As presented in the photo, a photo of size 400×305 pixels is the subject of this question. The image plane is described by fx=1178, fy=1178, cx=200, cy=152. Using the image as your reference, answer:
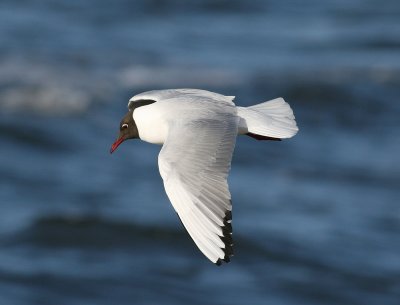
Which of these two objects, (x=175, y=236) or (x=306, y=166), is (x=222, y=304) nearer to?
(x=175, y=236)

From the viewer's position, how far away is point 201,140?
575cm

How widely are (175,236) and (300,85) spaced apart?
16.0 ft

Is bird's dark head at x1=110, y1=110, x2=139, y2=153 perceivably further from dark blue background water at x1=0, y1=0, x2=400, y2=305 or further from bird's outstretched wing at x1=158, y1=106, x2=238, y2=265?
dark blue background water at x1=0, y1=0, x2=400, y2=305

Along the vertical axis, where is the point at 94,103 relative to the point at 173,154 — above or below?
below

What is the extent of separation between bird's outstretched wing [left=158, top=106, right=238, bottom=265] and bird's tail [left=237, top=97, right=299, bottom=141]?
10.1 inches

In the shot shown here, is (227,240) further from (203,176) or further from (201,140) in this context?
(201,140)

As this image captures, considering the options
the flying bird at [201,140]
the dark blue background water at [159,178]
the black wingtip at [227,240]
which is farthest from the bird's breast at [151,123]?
the dark blue background water at [159,178]

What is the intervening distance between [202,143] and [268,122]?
29.3 inches

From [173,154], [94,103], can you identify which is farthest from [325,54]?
[173,154]

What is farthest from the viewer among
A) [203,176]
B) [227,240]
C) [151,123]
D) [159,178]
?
[159,178]

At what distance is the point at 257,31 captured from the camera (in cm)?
2078

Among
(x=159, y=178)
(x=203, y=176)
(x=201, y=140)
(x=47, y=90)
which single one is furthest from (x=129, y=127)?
(x=47, y=90)

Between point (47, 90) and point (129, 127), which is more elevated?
point (129, 127)

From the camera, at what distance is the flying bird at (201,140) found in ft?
17.4
